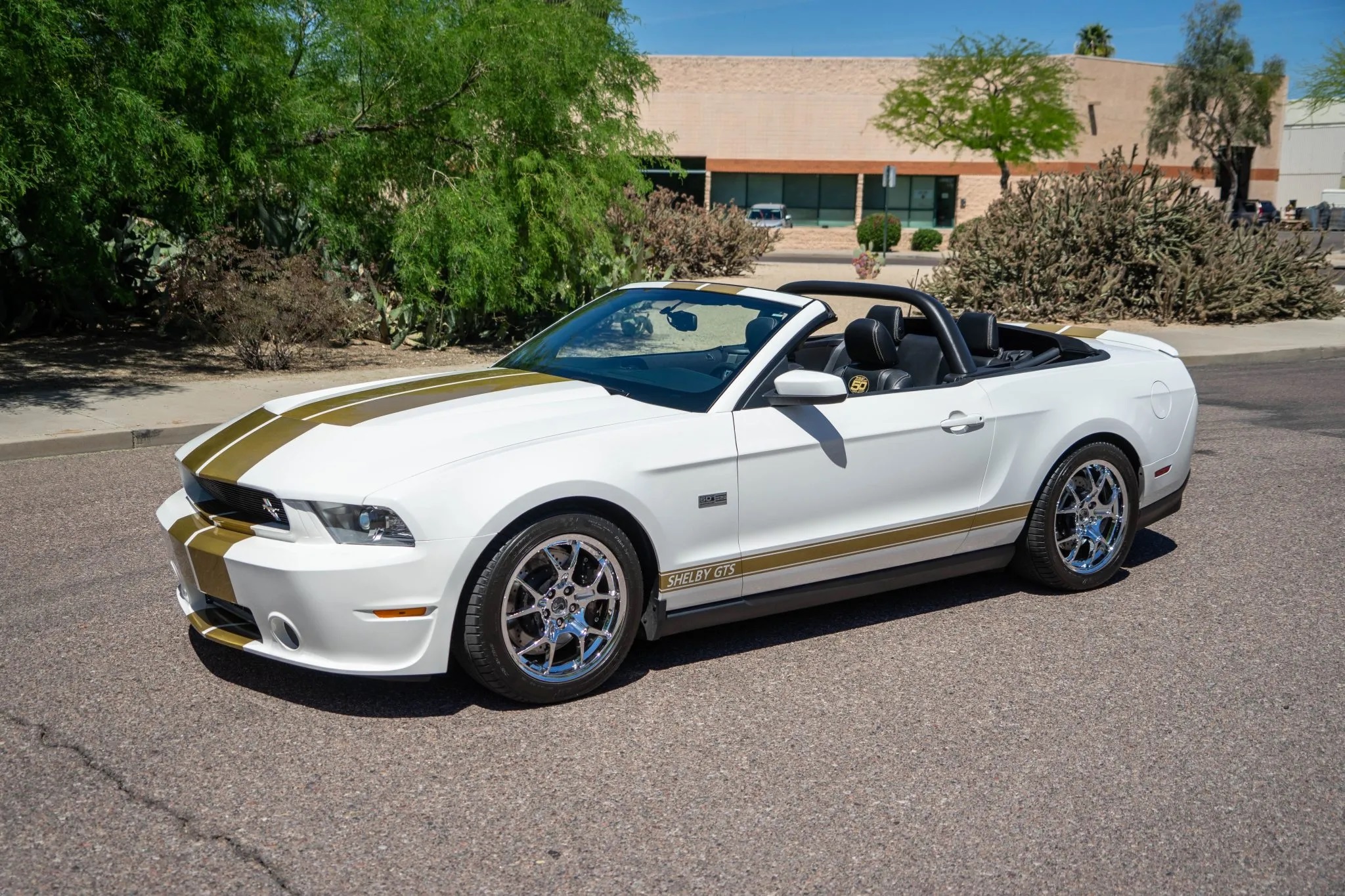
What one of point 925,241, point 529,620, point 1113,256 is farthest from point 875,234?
point 529,620

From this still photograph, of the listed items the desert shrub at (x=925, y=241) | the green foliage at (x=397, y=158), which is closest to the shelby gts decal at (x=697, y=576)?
the green foliage at (x=397, y=158)

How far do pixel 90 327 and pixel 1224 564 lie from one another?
13795 millimetres

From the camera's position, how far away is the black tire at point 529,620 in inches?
170

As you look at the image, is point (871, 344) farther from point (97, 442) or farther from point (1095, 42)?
point (1095, 42)

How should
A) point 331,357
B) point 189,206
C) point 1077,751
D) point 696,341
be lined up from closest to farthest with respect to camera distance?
1. point 1077,751
2. point 696,341
3. point 189,206
4. point 331,357

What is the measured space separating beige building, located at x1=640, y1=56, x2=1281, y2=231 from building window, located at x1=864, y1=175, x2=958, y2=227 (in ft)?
0.16

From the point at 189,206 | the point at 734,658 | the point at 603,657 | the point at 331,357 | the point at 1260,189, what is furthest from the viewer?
the point at 1260,189

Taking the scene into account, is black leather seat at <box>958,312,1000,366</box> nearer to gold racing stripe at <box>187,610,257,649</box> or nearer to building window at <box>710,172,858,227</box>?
gold racing stripe at <box>187,610,257,649</box>

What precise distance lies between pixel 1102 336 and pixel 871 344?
1.92 meters

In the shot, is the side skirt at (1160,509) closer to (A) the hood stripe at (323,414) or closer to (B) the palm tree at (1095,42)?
(A) the hood stripe at (323,414)

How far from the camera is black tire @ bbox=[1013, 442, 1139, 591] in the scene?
19.2 ft

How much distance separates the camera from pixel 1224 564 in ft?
21.9

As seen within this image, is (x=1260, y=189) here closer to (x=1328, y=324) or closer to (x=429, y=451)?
(x=1328, y=324)

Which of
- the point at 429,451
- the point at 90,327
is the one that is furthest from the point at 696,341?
the point at 90,327
